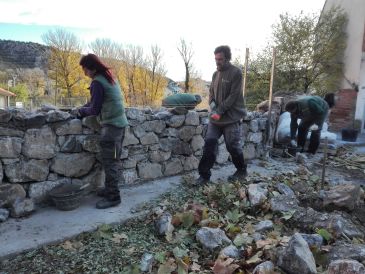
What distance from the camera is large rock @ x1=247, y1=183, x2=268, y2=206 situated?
3.58 metres

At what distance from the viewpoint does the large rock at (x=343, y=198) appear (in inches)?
143

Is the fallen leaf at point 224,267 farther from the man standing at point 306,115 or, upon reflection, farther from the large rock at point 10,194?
the man standing at point 306,115

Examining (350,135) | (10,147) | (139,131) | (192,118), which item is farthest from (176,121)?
(350,135)

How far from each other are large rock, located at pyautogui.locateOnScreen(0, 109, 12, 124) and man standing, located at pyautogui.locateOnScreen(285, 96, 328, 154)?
190 inches

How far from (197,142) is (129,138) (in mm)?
1186

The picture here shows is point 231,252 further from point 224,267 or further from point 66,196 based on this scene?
point 66,196

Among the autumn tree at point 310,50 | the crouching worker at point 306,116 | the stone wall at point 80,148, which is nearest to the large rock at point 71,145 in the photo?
the stone wall at point 80,148

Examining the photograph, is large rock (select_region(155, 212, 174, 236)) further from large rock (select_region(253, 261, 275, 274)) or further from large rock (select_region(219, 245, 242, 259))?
large rock (select_region(253, 261, 275, 274))

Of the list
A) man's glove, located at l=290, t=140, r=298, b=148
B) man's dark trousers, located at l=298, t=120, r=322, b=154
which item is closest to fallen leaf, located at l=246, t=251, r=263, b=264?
man's glove, located at l=290, t=140, r=298, b=148

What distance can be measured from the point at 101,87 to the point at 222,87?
5.20ft

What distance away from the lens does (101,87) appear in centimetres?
333

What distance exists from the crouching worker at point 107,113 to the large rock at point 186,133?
1292mm

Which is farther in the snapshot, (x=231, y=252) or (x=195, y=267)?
(x=231, y=252)

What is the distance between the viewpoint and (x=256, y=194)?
12.1ft
